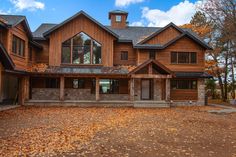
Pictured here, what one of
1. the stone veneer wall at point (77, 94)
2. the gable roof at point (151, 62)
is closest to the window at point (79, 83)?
the stone veneer wall at point (77, 94)

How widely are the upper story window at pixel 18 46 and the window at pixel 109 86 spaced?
7176 mm

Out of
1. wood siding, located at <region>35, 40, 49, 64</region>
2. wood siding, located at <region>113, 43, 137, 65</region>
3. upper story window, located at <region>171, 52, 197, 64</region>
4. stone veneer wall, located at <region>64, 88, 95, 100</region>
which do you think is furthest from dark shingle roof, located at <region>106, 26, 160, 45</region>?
wood siding, located at <region>35, 40, 49, 64</region>

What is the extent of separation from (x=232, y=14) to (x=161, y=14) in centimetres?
2466

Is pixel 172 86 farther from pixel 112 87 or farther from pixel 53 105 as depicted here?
pixel 53 105

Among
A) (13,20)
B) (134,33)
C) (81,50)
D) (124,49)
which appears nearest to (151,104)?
(124,49)

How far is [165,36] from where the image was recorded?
931 inches

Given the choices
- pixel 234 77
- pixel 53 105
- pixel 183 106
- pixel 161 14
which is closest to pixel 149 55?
pixel 183 106

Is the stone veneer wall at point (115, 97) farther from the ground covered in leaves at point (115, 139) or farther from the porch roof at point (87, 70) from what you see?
the ground covered in leaves at point (115, 139)

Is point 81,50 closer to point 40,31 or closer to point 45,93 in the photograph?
point 45,93

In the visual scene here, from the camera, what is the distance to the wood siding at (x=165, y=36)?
2338 cm

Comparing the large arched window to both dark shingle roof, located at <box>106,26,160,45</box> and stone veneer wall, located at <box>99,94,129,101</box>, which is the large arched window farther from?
stone veneer wall, located at <box>99,94,129,101</box>

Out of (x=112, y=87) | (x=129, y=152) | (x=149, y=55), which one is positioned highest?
(x=149, y=55)

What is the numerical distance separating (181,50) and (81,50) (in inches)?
356

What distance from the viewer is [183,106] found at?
2247 centimetres
